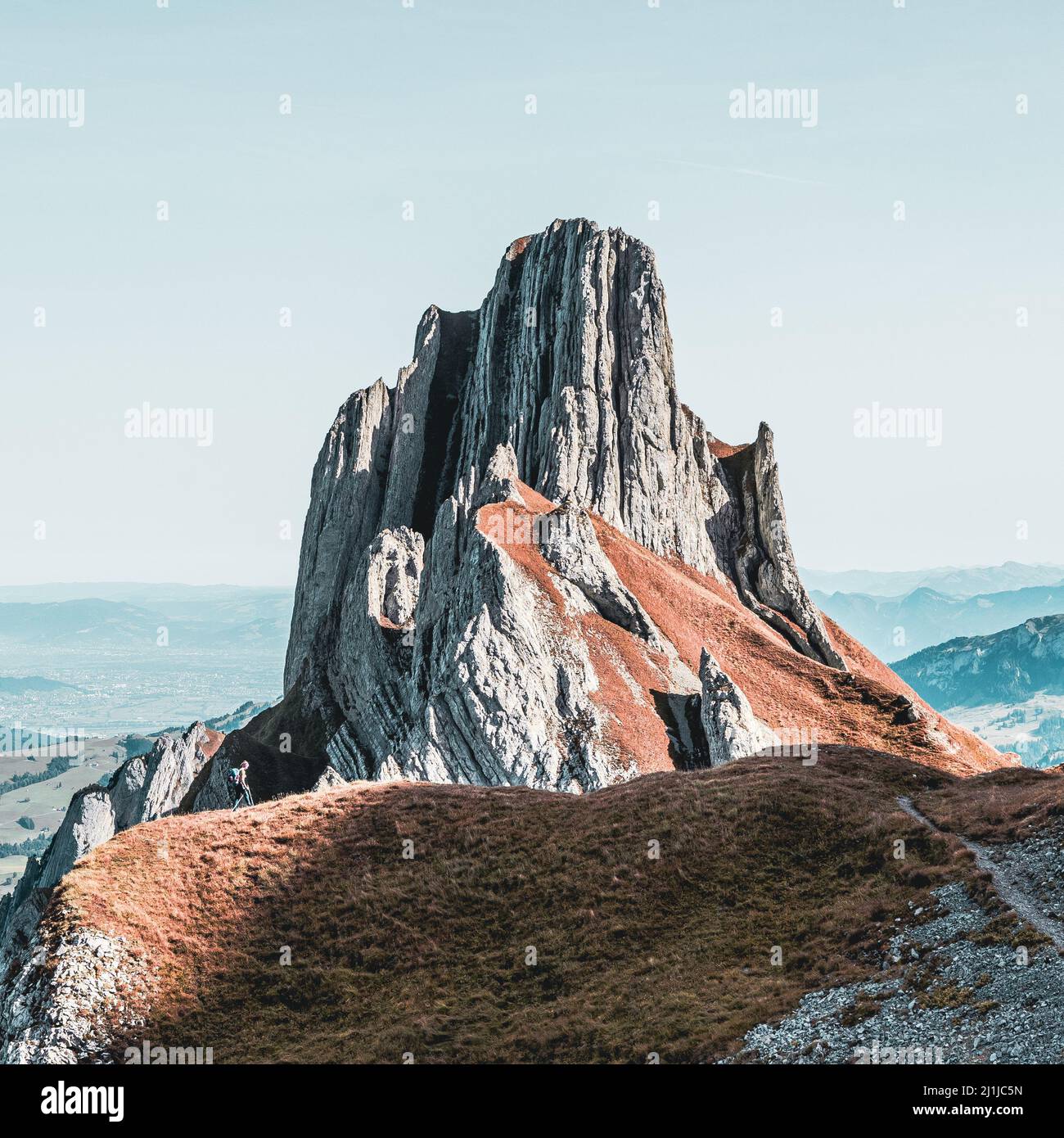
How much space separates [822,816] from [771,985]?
11.8 m

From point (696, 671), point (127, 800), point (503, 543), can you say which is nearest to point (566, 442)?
point (503, 543)

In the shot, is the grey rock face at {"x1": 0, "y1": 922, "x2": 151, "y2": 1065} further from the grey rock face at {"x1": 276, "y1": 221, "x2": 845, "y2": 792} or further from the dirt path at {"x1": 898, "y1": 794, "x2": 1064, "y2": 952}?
the grey rock face at {"x1": 276, "y1": 221, "x2": 845, "y2": 792}

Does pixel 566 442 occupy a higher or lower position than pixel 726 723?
higher

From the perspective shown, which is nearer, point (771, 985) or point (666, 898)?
point (771, 985)

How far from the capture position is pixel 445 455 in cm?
15875

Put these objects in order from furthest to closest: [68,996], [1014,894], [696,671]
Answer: [696,671] < [68,996] < [1014,894]

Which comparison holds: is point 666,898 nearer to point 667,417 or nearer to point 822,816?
point 822,816

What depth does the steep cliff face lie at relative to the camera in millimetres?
89062

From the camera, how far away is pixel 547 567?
336 feet

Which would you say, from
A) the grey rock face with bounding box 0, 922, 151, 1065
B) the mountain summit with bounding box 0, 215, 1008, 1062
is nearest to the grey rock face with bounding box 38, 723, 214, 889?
the mountain summit with bounding box 0, 215, 1008, 1062

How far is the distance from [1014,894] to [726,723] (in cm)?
5447

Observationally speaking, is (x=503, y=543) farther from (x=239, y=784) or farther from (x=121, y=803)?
(x=121, y=803)
